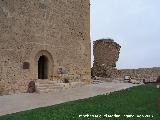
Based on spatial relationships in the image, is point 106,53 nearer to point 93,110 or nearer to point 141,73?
point 141,73

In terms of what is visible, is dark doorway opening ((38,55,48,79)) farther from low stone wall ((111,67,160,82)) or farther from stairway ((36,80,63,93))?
low stone wall ((111,67,160,82))

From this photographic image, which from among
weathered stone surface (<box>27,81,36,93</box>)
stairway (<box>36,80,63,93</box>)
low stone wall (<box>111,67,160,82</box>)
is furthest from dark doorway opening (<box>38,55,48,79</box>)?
low stone wall (<box>111,67,160,82</box>)

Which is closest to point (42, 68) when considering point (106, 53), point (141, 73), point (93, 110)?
point (93, 110)

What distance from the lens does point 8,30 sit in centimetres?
1312

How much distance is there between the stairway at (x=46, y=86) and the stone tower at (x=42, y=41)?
46cm

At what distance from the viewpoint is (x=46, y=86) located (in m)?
13.7

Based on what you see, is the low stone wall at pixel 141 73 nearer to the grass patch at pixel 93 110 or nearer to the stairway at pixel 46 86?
the stairway at pixel 46 86

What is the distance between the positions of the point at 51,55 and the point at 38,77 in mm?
1233

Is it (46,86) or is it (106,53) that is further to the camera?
(106,53)

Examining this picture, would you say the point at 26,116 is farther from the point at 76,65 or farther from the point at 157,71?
the point at 157,71

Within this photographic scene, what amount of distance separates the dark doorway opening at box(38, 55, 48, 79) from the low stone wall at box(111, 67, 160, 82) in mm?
9264

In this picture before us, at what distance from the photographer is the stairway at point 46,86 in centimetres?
1310

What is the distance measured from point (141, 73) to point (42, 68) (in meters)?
11.5

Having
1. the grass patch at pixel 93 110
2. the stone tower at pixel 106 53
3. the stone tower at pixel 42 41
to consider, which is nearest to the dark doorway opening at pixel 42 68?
the stone tower at pixel 42 41
